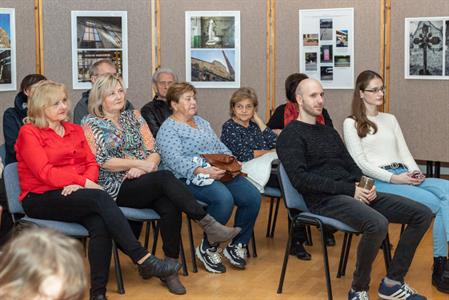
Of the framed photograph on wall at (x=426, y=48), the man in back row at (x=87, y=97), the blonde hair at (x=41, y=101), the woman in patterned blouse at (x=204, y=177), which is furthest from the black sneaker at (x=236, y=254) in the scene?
the framed photograph on wall at (x=426, y=48)

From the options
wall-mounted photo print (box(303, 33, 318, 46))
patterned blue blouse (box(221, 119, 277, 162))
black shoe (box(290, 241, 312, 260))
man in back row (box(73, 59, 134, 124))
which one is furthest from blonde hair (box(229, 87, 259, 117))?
wall-mounted photo print (box(303, 33, 318, 46))

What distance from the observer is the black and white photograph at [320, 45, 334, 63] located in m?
7.11

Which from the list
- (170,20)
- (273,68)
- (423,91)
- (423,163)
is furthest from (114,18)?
(423,163)

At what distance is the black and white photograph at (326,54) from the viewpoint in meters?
7.11

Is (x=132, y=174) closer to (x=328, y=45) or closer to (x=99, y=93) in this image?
(x=99, y=93)

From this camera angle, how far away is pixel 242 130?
585cm

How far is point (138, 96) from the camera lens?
23.3ft

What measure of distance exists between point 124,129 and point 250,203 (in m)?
1.01

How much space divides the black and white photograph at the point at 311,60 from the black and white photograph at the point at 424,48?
2.71 feet

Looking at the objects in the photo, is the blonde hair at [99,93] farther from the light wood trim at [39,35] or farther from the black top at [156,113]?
the light wood trim at [39,35]

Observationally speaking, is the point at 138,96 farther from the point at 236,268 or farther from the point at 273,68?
the point at 236,268

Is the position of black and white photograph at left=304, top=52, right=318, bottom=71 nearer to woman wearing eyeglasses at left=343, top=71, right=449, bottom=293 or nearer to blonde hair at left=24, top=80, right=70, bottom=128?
woman wearing eyeglasses at left=343, top=71, right=449, bottom=293

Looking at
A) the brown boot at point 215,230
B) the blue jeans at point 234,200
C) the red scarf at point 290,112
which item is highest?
the red scarf at point 290,112

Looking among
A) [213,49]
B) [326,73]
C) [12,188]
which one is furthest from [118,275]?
[326,73]
